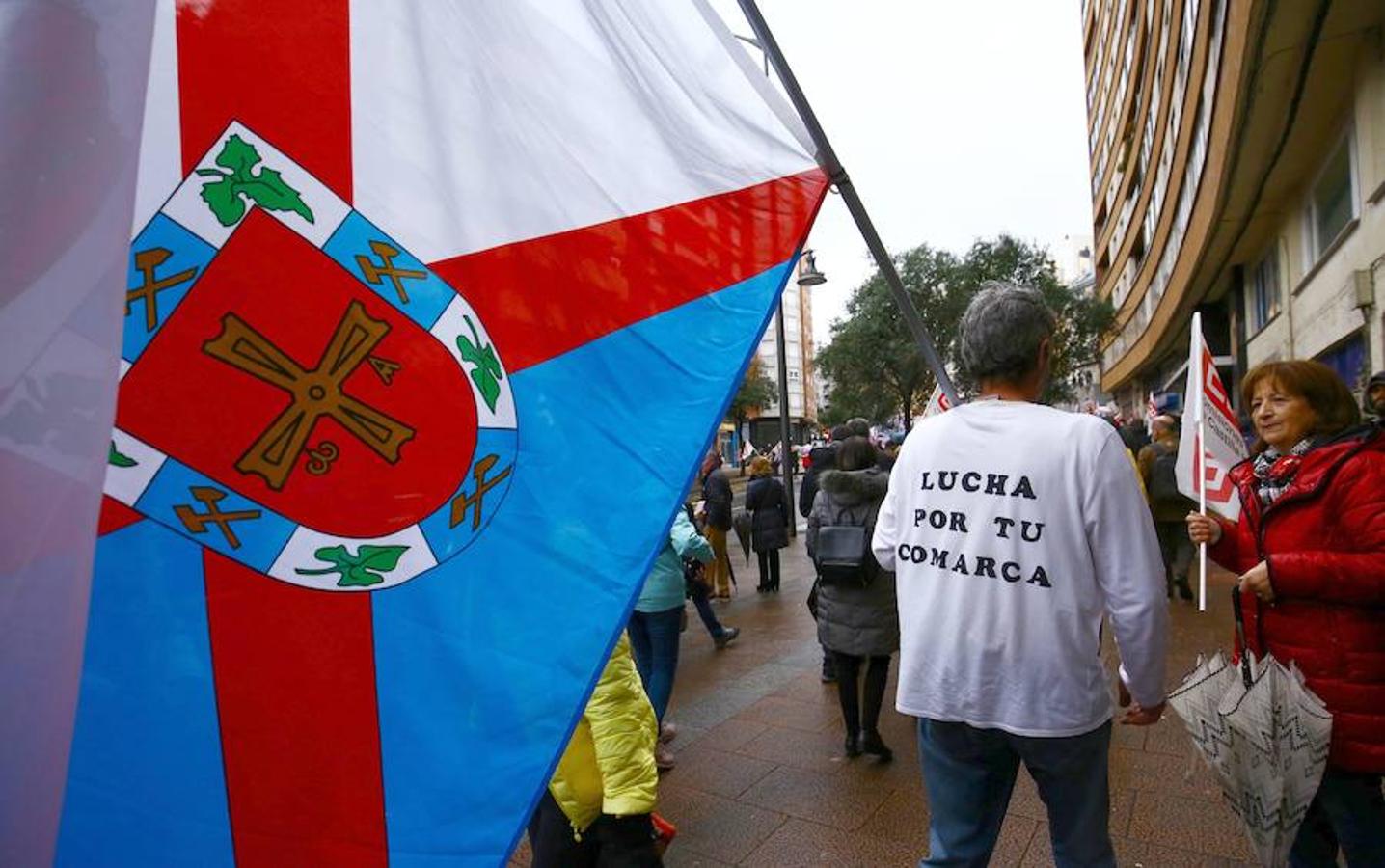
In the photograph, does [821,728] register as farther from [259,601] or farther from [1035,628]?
[259,601]

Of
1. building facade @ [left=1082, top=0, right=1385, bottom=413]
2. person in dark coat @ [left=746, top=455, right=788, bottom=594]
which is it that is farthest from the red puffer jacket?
building facade @ [left=1082, top=0, right=1385, bottom=413]

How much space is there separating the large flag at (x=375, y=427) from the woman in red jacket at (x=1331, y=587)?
5.86ft

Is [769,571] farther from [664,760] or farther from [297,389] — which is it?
[297,389]

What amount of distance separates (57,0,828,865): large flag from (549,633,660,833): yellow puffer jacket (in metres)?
0.99

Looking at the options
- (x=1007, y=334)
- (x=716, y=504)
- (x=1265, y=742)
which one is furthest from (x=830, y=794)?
(x=716, y=504)

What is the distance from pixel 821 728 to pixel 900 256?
86.4ft

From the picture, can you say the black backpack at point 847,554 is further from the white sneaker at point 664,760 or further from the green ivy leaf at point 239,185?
the green ivy leaf at point 239,185

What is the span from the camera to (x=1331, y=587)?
2.09 m

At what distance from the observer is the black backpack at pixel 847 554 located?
170 inches

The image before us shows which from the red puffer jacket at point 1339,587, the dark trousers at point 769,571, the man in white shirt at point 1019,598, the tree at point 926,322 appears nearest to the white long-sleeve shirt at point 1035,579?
the man in white shirt at point 1019,598

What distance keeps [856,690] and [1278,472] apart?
2443mm

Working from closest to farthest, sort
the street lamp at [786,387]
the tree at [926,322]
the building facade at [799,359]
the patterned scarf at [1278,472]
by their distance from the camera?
the patterned scarf at [1278,472], the street lamp at [786,387], the tree at [926,322], the building facade at [799,359]

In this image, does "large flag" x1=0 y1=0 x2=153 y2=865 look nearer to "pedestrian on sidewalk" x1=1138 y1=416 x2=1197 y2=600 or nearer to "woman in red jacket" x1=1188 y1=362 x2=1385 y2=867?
"woman in red jacket" x1=1188 y1=362 x2=1385 y2=867

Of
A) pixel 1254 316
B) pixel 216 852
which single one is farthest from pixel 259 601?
pixel 1254 316
